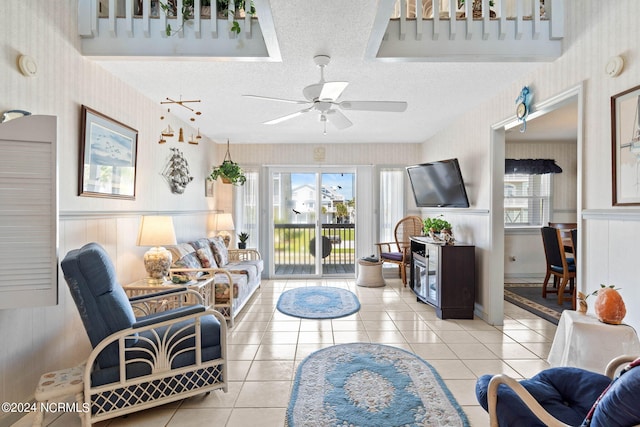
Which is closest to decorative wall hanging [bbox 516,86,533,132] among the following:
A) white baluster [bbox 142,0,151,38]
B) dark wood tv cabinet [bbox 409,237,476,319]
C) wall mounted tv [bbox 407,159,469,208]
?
wall mounted tv [bbox 407,159,469,208]

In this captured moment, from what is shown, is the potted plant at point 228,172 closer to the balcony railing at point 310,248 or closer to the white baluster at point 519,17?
the balcony railing at point 310,248

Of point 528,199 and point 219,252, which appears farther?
point 528,199

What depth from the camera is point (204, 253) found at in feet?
12.6

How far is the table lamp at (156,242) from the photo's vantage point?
2.76m

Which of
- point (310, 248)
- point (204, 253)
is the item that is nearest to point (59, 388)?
point (204, 253)

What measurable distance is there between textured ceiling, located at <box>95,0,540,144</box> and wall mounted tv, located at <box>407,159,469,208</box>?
2.19 ft

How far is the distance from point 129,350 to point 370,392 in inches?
61.5

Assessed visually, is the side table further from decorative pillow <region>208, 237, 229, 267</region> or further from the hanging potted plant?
the hanging potted plant

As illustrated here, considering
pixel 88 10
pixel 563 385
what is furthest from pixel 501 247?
pixel 88 10

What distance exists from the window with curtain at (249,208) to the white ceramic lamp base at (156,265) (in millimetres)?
2734

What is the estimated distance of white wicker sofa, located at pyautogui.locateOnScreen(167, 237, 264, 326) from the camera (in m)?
3.28

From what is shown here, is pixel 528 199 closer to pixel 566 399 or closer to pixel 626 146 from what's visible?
pixel 626 146

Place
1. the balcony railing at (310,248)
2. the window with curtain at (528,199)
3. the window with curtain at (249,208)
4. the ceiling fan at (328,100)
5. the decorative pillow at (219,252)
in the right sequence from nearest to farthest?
the ceiling fan at (328,100), the decorative pillow at (219,252), the window with curtain at (528,199), the window with curtain at (249,208), the balcony railing at (310,248)

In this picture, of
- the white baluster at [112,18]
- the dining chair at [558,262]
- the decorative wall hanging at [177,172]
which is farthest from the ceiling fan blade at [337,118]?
the dining chair at [558,262]
